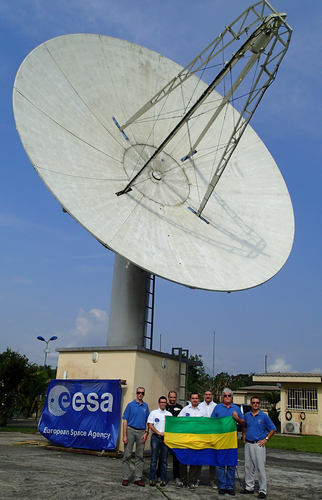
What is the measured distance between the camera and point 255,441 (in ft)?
27.4

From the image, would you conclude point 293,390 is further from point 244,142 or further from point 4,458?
point 4,458

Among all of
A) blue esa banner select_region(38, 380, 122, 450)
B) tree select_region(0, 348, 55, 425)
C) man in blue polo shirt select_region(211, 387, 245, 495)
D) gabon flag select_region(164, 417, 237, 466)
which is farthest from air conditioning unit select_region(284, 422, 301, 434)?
gabon flag select_region(164, 417, 237, 466)

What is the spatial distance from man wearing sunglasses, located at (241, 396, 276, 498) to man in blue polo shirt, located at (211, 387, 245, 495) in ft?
0.74

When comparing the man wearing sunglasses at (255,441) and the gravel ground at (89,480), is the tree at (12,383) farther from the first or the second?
the man wearing sunglasses at (255,441)

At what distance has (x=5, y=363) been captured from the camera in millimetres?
21828

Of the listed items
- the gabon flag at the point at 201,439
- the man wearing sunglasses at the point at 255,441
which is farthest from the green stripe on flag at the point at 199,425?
the man wearing sunglasses at the point at 255,441

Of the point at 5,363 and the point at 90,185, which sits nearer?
the point at 90,185

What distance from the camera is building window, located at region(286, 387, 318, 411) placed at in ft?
99.0

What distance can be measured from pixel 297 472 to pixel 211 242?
692 centimetres

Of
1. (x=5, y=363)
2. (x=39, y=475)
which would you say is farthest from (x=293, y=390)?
(x=39, y=475)

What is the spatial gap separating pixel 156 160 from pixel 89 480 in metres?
11.1

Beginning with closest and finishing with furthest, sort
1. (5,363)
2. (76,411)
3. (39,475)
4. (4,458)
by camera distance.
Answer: (39,475) → (4,458) → (76,411) → (5,363)

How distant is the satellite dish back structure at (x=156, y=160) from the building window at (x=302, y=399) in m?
19.2

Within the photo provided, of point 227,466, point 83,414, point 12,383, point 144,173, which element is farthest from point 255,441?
point 12,383
